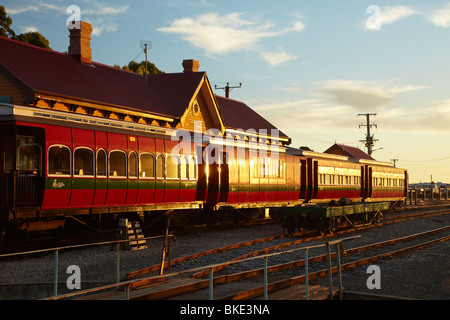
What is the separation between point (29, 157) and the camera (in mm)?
15750

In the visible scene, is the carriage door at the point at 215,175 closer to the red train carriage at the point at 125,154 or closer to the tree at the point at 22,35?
the red train carriage at the point at 125,154

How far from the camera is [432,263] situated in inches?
620

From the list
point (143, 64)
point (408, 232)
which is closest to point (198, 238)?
point (408, 232)

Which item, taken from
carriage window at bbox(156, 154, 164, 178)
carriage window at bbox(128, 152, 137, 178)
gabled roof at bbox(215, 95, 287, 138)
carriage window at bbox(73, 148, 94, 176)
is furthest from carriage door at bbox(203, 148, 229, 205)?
gabled roof at bbox(215, 95, 287, 138)

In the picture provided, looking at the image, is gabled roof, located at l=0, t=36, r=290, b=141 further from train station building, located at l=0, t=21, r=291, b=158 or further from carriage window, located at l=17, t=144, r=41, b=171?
carriage window, located at l=17, t=144, r=41, b=171

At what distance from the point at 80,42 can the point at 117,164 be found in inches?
617

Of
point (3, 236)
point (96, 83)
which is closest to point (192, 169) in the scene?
point (3, 236)

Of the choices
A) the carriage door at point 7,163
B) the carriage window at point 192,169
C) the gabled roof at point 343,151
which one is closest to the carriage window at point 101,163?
the carriage door at point 7,163

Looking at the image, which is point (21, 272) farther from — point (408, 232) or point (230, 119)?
point (230, 119)

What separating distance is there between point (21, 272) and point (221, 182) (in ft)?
38.6

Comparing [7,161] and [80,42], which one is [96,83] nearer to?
[80,42]

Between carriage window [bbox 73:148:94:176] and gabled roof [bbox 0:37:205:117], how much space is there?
8143mm

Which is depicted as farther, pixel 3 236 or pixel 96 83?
pixel 96 83

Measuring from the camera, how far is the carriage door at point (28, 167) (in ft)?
50.6
